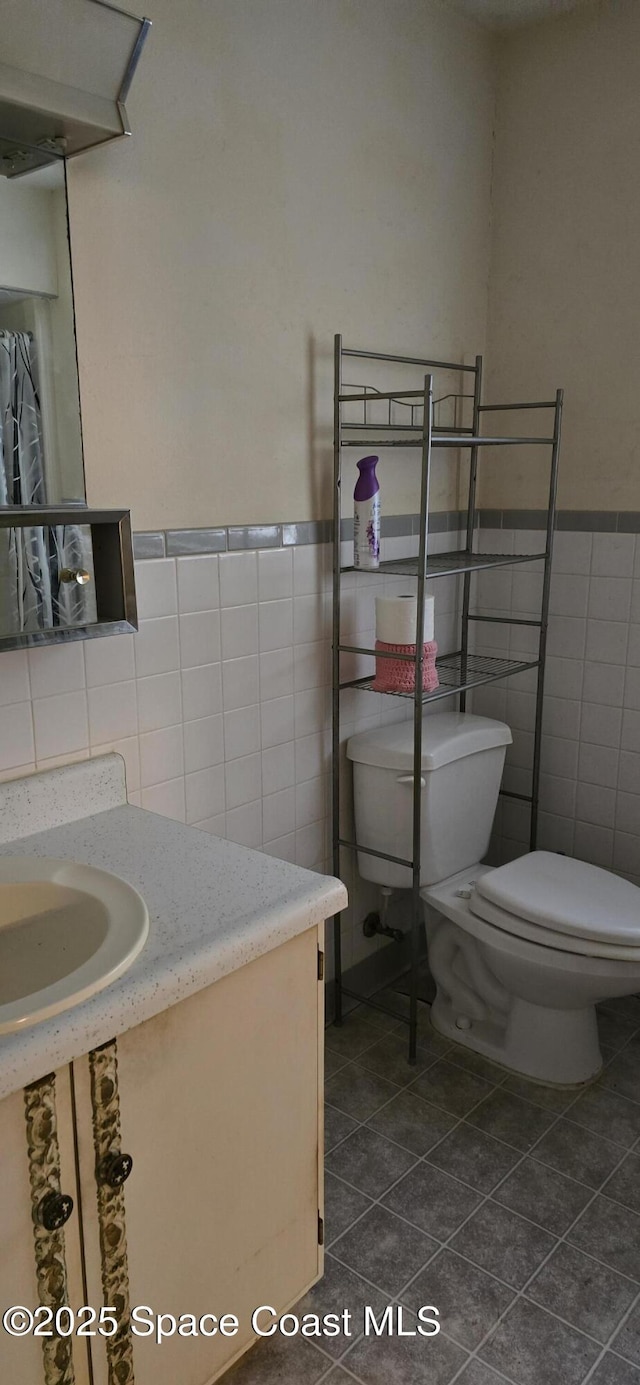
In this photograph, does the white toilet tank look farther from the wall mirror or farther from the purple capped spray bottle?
the wall mirror

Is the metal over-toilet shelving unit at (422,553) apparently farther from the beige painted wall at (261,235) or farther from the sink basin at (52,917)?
the sink basin at (52,917)

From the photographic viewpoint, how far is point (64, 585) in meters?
1.46

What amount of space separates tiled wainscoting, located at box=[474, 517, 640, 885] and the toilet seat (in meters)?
0.33

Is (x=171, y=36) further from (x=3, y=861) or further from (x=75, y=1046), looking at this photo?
(x=75, y=1046)

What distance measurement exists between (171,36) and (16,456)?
0.78m

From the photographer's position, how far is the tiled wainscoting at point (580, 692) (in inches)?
92.0

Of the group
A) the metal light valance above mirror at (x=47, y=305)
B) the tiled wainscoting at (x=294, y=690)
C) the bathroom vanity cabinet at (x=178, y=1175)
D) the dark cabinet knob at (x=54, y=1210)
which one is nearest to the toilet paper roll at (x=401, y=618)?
the tiled wainscoting at (x=294, y=690)

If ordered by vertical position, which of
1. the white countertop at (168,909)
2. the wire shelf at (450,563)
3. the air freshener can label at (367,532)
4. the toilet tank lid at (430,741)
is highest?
the air freshener can label at (367,532)

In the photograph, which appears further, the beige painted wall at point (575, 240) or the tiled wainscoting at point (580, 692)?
the tiled wainscoting at point (580, 692)

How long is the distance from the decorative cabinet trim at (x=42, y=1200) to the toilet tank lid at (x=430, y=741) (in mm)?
1213

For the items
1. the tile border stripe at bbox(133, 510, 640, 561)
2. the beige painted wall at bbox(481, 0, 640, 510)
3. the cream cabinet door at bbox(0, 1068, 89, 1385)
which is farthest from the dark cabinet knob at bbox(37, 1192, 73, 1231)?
the beige painted wall at bbox(481, 0, 640, 510)

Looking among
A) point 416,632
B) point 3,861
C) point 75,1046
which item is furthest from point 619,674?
point 75,1046

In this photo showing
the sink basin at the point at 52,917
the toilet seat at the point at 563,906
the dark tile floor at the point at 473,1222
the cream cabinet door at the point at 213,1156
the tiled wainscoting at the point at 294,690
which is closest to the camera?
the cream cabinet door at the point at 213,1156

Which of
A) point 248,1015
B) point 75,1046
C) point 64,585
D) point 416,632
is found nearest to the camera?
point 75,1046
